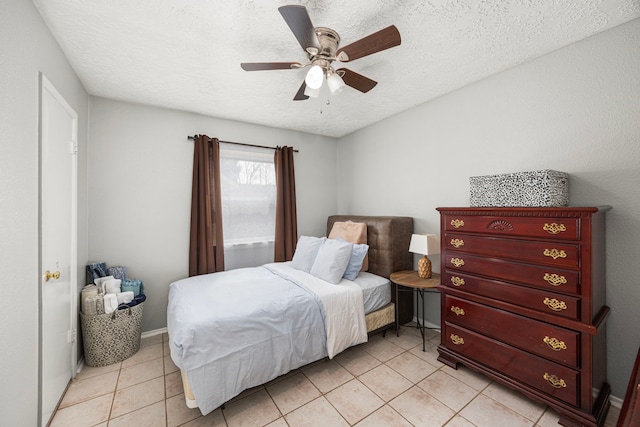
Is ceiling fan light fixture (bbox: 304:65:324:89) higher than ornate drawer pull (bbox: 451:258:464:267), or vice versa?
ceiling fan light fixture (bbox: 304:65:324:89)

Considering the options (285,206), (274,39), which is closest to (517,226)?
(274,39)

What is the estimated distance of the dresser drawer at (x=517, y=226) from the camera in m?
1.61

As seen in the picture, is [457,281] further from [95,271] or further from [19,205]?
[95,271]

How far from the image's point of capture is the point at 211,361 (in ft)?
5.51

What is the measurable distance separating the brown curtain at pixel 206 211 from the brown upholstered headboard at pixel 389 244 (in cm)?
195

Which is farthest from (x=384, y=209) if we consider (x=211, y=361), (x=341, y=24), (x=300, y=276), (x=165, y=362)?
(x=165, y=362)

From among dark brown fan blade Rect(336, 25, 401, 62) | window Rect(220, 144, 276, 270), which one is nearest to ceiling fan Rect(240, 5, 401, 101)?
dark brown fan blade Rect(336, 25, 401, 62)

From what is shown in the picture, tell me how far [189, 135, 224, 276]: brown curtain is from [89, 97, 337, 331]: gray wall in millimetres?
118

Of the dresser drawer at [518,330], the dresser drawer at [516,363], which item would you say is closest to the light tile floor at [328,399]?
the dresser drawer at [516,363]

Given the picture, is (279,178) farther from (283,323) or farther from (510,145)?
(510,145)

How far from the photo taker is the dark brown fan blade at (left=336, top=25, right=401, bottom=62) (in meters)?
1.40

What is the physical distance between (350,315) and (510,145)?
7.12ft

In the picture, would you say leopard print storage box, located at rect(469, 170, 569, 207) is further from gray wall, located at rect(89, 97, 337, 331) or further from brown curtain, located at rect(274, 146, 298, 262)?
gray wall, located at rect(89, 97, 337, 331)

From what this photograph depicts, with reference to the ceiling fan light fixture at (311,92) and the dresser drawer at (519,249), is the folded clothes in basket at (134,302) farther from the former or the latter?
the dresser drawer at (519,249)
